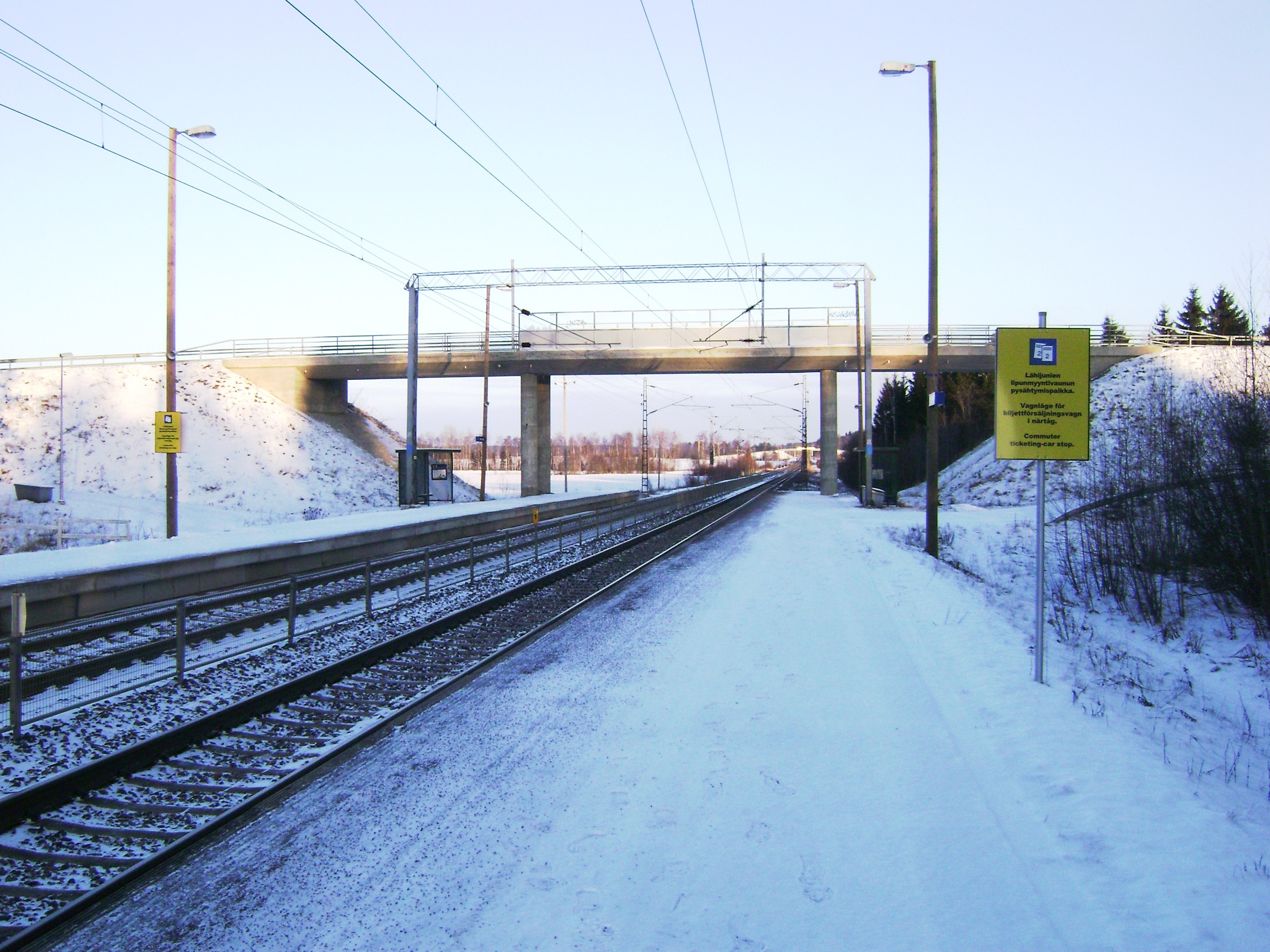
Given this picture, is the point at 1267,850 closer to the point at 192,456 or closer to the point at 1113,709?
the point at 1113,709

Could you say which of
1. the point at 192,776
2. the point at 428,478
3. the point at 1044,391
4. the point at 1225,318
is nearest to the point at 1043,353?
the point at 1044,391

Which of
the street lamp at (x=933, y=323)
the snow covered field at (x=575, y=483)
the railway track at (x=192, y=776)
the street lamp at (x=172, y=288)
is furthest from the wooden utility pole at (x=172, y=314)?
the snow covered field at (x=575, y=483)

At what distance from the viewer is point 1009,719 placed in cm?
686

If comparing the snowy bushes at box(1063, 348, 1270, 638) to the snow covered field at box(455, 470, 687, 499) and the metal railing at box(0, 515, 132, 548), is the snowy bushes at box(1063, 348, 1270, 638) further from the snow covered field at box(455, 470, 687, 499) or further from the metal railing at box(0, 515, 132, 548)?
the snow covered field at box(455, 470, 687, 499)

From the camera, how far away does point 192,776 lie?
5.85 m

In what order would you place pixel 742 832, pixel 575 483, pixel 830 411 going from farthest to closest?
1. pixel 575 483
2. pixel 830 411
3. pixel 742 832

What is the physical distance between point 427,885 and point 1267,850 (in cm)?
483

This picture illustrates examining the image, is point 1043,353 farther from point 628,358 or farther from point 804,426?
point 804,426

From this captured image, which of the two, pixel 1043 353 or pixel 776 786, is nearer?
pixel 776 786

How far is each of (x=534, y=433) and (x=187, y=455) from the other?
17723 millimetres

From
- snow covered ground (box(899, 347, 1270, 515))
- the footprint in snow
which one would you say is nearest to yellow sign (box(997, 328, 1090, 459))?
the footprint in snow

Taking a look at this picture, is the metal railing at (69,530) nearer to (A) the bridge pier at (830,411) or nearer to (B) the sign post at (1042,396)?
(B) the sign post at (1042,396)

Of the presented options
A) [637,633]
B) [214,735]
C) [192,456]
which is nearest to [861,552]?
[637,633]

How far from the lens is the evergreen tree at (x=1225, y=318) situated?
61031mm
